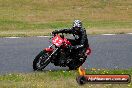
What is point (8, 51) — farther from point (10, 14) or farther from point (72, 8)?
point (72, 8)

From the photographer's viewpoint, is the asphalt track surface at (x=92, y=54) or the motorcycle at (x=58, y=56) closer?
the motorcycle at (x=58, y=56)

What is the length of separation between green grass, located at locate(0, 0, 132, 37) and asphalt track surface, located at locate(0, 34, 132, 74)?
6.36 m

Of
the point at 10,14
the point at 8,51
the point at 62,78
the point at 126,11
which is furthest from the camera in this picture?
the point at 126,11

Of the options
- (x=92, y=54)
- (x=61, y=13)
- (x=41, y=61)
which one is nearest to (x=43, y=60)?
(x=41, y=61)

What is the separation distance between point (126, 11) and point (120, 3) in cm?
302

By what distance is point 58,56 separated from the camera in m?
12.4

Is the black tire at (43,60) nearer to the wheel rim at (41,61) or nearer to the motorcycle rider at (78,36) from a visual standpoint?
the wheel rim at (41,61)

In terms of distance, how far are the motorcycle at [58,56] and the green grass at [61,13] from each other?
40.6 feet

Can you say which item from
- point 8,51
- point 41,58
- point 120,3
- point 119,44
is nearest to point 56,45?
Result: point 41,58

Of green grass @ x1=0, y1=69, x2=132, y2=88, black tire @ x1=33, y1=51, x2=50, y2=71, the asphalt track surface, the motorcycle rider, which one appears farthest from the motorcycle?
green grass @ x1=0, y1=69, x2=132, y2=88

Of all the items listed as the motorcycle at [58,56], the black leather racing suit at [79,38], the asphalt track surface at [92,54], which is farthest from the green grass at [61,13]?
the motorcycle at [58,56]

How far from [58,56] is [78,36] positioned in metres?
0.78

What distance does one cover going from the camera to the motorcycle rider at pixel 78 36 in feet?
40.9

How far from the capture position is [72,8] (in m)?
35.2
